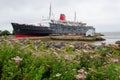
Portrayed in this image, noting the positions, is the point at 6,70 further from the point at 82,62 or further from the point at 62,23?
the point at 62,23

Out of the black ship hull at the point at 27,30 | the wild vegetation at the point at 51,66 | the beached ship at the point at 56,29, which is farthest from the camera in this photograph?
the beached ship at the point at 56,29

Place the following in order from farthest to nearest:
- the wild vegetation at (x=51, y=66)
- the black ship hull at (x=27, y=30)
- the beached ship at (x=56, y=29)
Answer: the beached ship at (x=56, y=29)
the black ship hull at (x=27, y=30)
the wild vegetation at (x=51, y=66)

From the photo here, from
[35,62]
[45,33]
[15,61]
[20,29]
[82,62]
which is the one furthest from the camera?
[45,33]

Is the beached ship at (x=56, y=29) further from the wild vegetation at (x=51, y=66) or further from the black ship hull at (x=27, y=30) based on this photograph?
the wild vegetation at (x=51, y=66)

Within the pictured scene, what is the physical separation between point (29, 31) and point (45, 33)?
260 inches

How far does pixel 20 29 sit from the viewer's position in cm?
7669

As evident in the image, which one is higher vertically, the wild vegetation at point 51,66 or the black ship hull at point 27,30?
the wild vegetation at point 51,66

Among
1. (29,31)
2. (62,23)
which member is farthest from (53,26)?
(29,31)

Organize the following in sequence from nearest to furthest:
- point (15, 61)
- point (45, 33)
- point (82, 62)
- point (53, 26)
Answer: point (15, 61) < point (82, 62) < point (45, 33) < point (53, 26)

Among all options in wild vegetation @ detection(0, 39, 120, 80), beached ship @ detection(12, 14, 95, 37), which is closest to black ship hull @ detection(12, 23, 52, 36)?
beached ship @ detection(12, 14, 95, 37)

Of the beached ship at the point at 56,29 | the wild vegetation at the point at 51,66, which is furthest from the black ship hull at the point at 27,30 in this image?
the wild vegetation at the point at 51,66

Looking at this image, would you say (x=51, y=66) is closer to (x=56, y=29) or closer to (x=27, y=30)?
(x=27, y=30)

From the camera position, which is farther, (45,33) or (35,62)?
(45,33)

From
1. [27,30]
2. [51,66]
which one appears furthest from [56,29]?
[51,66]
